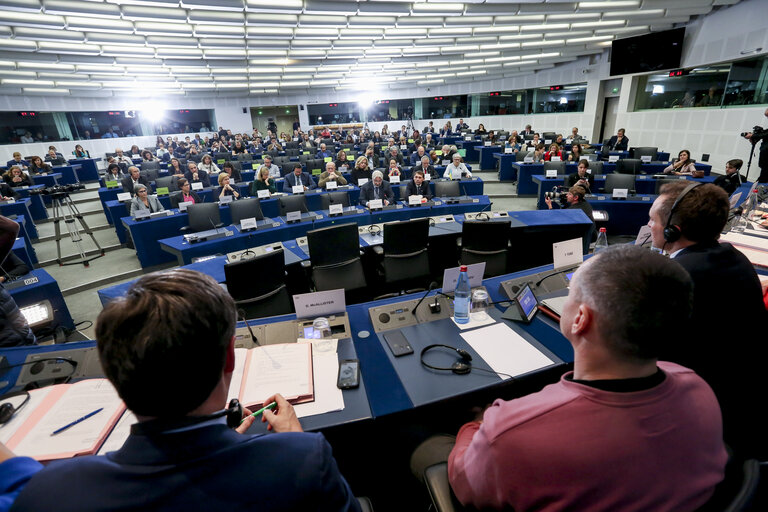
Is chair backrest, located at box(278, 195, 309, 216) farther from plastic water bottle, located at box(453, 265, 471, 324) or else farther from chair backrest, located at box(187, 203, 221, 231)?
plastic water bottle, located at box(453, 265, 471, 324)

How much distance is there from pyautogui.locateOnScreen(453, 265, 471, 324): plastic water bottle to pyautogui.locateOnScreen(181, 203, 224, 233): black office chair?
13.0ft

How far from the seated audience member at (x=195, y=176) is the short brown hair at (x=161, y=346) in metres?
7.67

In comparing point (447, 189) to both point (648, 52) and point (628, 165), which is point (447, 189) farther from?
point (648, 52)

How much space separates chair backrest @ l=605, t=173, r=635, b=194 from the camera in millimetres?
6211

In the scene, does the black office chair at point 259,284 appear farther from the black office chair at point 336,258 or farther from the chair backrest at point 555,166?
the chair backrest at point 555,166

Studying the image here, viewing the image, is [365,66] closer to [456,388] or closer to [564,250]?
[564,250]

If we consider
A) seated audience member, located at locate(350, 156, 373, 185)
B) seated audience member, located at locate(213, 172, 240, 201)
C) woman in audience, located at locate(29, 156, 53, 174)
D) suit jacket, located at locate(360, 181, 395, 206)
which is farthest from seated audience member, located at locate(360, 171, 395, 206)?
woman in audience, located at locate(29, 156, 53, 174)

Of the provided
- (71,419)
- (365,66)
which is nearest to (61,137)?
(365,66)

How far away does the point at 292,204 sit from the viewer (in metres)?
5.43

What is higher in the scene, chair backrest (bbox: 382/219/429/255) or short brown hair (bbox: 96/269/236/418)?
short brown hair (bbox: 96/269/236/418)

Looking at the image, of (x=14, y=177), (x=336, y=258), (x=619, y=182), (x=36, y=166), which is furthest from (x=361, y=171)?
(x=36, y=166)

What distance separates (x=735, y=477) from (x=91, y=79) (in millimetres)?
16350

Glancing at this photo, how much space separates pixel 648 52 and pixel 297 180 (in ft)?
36.6

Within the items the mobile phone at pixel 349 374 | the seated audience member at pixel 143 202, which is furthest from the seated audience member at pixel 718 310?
the seated audience member at pixel 143 202
